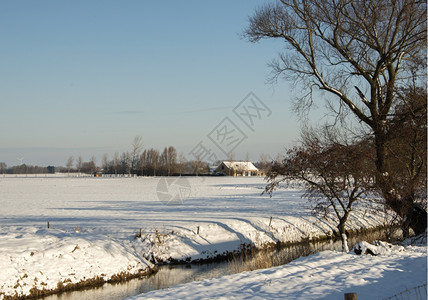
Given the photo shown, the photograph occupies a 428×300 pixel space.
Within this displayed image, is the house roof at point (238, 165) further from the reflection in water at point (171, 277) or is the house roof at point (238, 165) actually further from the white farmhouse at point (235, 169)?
the reflection in water at point (171, 277)

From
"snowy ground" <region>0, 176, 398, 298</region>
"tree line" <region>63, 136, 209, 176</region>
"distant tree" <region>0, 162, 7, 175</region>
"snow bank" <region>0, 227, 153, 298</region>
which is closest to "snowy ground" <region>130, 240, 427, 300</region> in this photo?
"snow bank" <region>0, 227, 153, 298</region>

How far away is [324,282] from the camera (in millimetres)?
10078

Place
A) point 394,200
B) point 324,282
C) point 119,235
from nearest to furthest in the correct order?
1. point 324,282
2. point 394,200
3. point 119,235

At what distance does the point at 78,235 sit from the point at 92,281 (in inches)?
135

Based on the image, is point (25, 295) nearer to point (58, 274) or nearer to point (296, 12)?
point (58, 274)

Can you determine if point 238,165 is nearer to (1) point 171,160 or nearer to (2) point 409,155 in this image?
(1) point 171,160

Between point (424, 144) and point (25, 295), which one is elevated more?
point (424, 144)

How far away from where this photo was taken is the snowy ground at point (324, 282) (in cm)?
927

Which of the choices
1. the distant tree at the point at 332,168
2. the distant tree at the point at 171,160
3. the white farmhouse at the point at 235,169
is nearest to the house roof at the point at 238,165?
the white farmhouse at the point at 235,169

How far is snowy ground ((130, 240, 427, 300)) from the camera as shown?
9266 mm

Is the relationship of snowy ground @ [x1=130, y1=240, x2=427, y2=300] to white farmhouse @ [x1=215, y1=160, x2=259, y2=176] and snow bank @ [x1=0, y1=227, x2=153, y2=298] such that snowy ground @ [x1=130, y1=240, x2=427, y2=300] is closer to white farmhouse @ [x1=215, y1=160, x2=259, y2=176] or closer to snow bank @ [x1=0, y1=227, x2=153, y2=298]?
snow bank @ [x1=0, y1=227, x2=153, y2=298]

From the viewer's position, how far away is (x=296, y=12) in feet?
57.0

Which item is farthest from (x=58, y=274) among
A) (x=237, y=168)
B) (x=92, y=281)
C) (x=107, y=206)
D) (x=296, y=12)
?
(x=237, y=168)

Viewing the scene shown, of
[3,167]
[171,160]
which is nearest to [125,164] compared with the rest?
[171,160]
